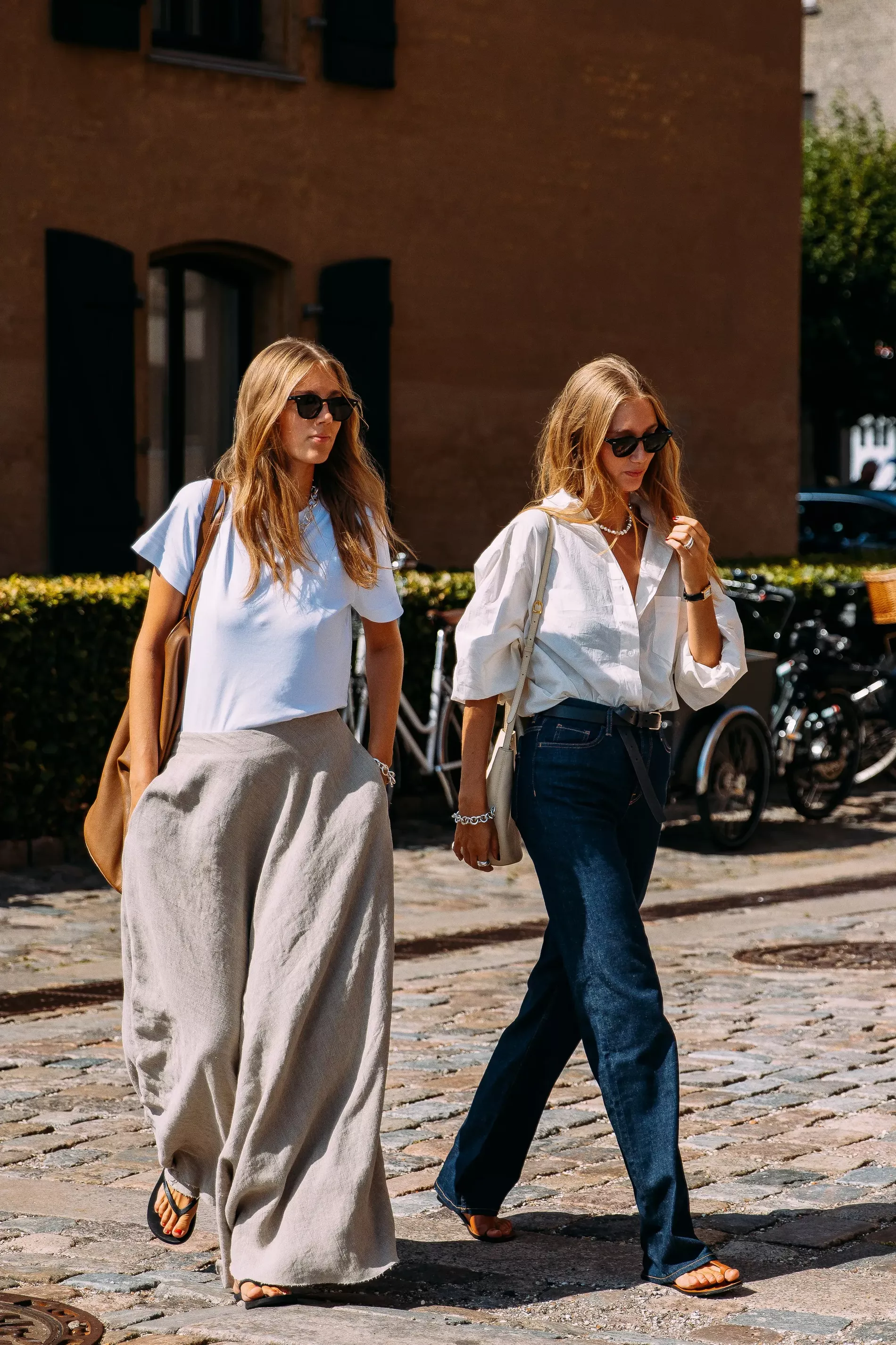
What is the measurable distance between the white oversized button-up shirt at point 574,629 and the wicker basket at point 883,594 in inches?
349

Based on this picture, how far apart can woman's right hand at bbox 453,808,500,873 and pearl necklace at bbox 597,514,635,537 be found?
0.65m

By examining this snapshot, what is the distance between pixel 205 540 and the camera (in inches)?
166

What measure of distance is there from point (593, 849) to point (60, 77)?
9828 mm

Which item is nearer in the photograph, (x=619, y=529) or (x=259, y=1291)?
(x=259, y=1291)

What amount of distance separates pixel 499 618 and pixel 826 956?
429 cm

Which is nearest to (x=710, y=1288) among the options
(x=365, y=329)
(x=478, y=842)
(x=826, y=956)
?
(x=478, y=842)

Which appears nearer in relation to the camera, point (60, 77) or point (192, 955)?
point (192, 955)

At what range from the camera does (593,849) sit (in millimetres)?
4223

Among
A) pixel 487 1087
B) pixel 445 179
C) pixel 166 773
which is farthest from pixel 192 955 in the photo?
pixel 445 179

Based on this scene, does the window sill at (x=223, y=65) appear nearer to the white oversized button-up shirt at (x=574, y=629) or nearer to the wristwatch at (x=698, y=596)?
the white oversized button-up shirt at (x=574, y=629)

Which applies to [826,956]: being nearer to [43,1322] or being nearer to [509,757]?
[509,757]

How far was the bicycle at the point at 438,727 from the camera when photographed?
1110 centimetres

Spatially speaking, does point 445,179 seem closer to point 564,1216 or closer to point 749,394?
point 749,394

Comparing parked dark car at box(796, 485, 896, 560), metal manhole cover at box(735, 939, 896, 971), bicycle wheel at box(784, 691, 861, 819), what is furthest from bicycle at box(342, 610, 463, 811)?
parked dark car at box(796, 485, 896, 560)
